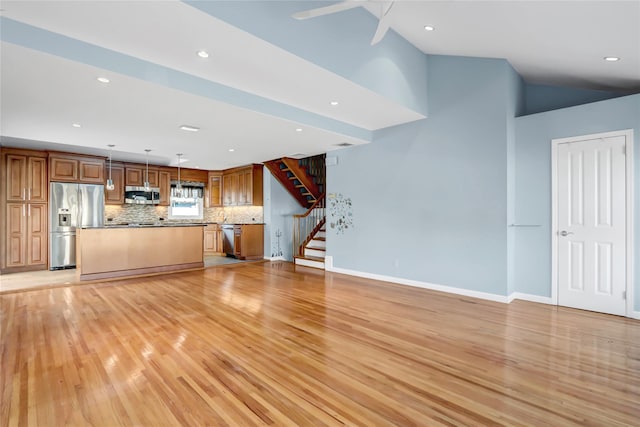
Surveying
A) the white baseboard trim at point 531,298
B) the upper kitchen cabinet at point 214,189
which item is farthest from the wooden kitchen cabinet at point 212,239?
the white baseboard trim at point 531,298

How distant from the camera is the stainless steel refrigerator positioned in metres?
6.98

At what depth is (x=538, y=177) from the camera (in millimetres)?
4547

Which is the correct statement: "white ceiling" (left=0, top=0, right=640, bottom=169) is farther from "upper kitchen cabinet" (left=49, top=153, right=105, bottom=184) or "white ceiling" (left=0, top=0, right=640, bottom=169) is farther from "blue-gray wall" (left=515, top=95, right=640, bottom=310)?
"upper kitchen cabinet" (left=49, top=153, right=105, bottom=184)

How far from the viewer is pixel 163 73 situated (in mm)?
3391

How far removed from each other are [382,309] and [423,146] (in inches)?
109

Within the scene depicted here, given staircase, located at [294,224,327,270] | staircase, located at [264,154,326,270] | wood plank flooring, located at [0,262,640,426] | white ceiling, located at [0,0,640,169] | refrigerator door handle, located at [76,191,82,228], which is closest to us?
wood plank flooring, located at [0,262,640,426]

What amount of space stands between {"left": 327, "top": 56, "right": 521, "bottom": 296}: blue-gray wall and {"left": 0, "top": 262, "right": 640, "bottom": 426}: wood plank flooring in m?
0.78

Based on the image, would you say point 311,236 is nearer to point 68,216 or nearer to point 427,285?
point 427,285

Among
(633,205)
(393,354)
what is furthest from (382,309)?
(633,205)

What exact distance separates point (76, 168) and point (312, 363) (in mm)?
7538

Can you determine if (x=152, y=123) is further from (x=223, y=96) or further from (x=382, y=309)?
(x=382, y=309)

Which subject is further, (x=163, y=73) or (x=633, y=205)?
(x=633, y=205)

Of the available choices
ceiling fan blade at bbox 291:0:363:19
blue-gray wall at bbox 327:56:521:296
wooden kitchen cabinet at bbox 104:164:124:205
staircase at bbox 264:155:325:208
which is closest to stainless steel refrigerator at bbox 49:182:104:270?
wooden kitchen cabinet at bbox 104:164:124:205

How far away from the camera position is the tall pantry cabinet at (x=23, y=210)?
6582 millimetres
